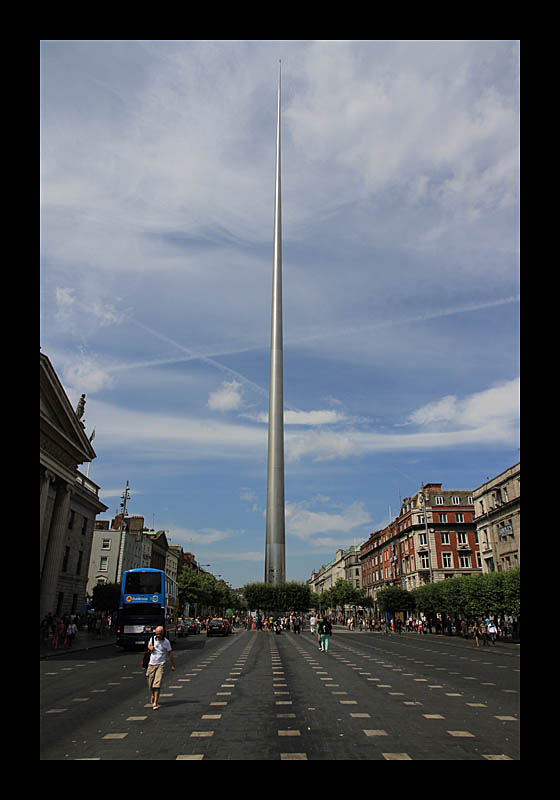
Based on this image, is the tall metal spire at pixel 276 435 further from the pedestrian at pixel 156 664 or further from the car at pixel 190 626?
the pedestrian at pixel 156 664

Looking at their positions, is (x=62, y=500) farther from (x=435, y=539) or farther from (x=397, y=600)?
(x=435, y=539)

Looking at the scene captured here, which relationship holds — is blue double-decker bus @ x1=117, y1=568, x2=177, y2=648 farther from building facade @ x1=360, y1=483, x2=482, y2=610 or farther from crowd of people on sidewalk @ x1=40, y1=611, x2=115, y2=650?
building facade @ x1=360, y1=483, x2=482, y2=610

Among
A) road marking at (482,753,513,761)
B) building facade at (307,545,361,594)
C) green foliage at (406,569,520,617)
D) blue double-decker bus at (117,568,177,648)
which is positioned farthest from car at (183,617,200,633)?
building facade at (307,545,361,594)

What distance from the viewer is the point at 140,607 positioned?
30.2m

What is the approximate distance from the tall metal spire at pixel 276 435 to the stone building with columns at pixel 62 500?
103 feet

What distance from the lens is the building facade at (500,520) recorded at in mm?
56062

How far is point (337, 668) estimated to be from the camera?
68.4ft

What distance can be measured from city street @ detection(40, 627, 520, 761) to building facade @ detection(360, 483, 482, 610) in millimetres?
59410

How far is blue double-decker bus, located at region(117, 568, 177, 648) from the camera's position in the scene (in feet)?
98.4

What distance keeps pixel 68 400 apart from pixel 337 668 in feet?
98.1

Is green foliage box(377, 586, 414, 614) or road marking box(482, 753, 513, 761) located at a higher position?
road marking box(482, 753, 513, 761)
